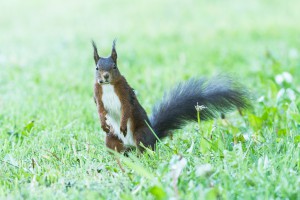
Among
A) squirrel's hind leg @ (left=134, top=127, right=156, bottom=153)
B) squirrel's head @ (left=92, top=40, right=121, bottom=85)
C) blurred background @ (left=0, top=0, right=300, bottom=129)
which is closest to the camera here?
squirrel's head @ (left=92, top=40, right=121, bottom=85)

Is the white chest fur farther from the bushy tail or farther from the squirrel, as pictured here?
the bushy tail

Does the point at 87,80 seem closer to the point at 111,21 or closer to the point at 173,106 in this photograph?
the point at 173,106

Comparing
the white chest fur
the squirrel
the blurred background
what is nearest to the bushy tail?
the squirrel

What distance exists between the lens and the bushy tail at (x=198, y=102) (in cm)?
352

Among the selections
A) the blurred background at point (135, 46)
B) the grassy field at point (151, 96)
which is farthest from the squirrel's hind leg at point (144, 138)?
the blurred background at point (135, 46)

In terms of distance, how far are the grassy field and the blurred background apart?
0.05 feet

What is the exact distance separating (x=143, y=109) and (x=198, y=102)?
30 centimetres

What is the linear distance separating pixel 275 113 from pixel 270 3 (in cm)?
709

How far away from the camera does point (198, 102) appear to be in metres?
3.53

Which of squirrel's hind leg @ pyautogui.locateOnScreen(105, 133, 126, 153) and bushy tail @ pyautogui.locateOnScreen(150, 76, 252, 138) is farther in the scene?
bushy tail @ pyautogui.locateOnScreen(150, 76, 252, 138)

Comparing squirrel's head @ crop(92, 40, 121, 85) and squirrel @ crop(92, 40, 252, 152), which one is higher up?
squirrel's head @ crop(92, 40, 121, 85)

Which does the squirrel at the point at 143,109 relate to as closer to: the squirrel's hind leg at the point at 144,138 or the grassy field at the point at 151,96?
the squirrel's hind leg at the point at 144,138

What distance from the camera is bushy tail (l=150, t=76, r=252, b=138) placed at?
11.6ft

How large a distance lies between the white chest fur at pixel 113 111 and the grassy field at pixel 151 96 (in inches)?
4.7
